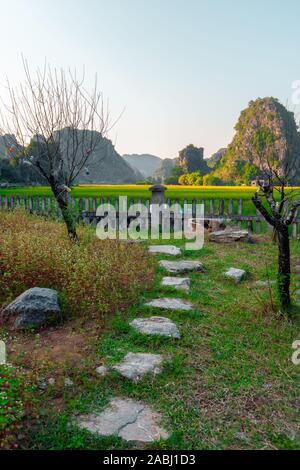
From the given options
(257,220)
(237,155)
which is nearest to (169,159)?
(237,155)

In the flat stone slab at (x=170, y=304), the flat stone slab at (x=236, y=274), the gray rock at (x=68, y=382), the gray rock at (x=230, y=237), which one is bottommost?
the gray rock at (x=68, y=382)

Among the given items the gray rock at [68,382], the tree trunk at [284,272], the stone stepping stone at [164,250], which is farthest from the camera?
the stone stepping stone at [164,250]

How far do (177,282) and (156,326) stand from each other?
1.61m

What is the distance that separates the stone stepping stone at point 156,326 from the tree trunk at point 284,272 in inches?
54.8

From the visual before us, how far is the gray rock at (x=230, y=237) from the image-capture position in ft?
29.1

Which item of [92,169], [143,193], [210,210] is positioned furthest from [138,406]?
[143,193]

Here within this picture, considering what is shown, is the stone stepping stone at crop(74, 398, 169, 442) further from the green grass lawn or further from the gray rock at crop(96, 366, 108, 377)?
the green grass lawn

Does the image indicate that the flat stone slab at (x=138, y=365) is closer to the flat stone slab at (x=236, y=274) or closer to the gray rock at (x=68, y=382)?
the gray rock at (x=68, y=382)

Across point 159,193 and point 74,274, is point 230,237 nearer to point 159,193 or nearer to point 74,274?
point 159,193

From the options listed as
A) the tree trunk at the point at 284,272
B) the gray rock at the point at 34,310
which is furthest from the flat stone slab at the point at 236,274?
the gray rock at the point at 34,310

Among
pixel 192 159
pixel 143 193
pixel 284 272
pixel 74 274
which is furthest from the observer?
pixel 192 159

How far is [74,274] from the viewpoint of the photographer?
16.0 feet

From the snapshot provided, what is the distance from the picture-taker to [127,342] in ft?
12.5

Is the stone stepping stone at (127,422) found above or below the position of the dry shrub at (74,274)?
below
